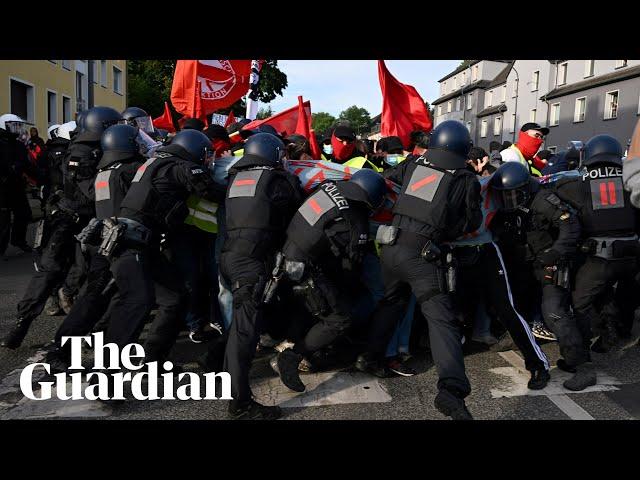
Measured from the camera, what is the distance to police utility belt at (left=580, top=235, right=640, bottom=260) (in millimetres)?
4629

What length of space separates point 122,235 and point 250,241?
916 mm

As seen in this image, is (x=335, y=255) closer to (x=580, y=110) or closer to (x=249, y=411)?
(x=249, y=411)

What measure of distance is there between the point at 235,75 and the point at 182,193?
4827 mm

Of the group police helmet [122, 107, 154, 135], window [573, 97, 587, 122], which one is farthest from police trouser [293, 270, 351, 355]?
window [573, 97, 587, 122]

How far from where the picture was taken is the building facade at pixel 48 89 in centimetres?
1952

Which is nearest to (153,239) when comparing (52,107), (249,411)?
(249,411)

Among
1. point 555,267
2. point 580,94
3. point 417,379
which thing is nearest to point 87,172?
point 417,379

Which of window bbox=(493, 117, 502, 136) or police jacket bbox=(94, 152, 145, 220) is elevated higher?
window bbox=(493, 117, 502, 136)

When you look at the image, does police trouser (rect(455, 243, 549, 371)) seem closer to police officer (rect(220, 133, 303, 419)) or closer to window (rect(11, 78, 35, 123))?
police officer (rect(220, 133, 303, 419))

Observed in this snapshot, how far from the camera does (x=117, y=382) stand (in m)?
3.92

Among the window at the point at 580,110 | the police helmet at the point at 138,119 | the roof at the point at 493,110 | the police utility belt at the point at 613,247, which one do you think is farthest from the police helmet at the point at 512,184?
the roof at the point at 493,110

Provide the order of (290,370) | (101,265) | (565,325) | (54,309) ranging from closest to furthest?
(290,370)
(565,325)
(101,265)
(54,309)

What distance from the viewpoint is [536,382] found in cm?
423

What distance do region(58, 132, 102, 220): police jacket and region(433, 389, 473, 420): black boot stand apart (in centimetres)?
346
